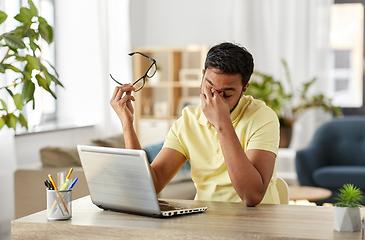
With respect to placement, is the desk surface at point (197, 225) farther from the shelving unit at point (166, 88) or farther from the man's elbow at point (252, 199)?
the shelving unit at point (166, 88)

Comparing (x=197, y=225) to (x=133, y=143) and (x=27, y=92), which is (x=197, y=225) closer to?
(x=133, y=143)

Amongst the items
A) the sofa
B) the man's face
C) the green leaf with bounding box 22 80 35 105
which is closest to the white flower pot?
the man's face

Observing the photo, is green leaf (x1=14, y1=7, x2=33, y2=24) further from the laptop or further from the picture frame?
the picture frame

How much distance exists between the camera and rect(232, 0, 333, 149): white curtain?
5.37m

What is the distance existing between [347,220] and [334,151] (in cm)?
365

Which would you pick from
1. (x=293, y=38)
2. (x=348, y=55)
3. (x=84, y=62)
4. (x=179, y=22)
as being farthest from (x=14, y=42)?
(x=348, y=55)

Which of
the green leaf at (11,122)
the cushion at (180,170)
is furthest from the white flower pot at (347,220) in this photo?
the cushion at (180,170)

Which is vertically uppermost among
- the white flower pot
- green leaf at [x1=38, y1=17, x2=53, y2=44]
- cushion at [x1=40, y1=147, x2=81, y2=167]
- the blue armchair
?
green leaf at [x1=38, y1=17, x2=53, y2=44]

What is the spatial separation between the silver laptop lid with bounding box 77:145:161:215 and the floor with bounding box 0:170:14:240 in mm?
2040

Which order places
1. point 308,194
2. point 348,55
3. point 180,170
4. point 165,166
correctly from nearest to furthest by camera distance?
point 165,166 < point 180,170 < point 308,194 < point 348,55

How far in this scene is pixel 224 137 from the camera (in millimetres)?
1453

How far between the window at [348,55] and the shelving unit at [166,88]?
4.81 feet

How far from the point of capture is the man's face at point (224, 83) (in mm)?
1541

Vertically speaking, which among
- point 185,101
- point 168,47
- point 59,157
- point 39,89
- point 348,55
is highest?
point 168,47
